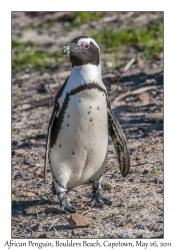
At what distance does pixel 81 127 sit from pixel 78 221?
22.8 inches

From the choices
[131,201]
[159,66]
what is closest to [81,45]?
[131,201]

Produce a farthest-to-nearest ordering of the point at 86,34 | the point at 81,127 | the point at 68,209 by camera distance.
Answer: the point at 86,34 < the point at 68,209 < the point at 81,127

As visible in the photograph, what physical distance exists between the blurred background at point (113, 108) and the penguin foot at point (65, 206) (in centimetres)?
5

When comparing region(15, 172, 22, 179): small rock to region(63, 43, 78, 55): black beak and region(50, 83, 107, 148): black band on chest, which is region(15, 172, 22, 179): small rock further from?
region(63, 43, 78, 55): black beak

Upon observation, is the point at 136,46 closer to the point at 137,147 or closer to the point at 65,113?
the point at 137,147

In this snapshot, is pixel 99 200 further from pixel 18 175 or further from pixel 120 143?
pixel 18 175

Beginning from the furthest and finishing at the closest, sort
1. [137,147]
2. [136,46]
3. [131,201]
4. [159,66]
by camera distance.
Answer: [136,46] < [159,66] < [137,147] < [131,201]

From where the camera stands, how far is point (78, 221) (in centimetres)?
381

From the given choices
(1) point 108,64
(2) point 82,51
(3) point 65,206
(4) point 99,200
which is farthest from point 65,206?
(1) point 108,64

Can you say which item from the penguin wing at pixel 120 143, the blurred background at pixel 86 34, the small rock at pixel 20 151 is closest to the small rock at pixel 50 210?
the penguin wing at pixel 120 143

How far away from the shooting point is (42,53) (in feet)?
26.3

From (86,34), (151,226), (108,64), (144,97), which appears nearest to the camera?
(151,226)

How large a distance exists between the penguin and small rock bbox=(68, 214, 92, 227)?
0.77 feet

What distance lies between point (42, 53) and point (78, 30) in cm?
80
